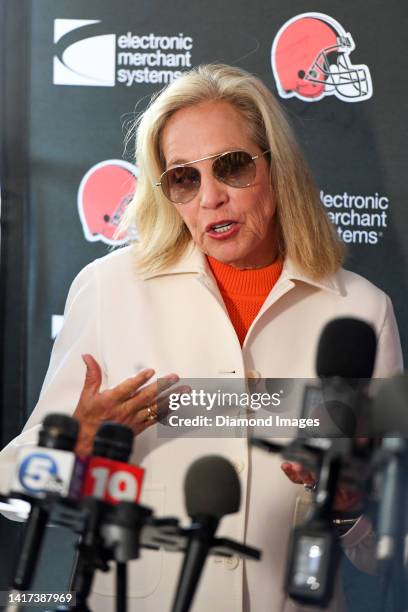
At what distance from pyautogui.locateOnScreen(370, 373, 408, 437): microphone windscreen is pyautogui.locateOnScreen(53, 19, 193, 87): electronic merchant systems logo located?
58.9 inches

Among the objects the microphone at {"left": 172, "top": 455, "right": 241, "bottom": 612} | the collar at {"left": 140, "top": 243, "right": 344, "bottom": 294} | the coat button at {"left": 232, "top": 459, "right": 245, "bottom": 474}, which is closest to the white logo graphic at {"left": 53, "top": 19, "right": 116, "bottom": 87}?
the collar at {"left": 140, "top": 243, "right": 344, "bottom": 294}

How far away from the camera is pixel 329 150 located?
7.41 ft

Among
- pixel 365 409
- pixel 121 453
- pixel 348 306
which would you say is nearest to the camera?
pixel 365 409

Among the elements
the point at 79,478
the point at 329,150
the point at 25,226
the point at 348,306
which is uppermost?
the point at 329,150

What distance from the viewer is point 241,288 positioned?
202 centimetres

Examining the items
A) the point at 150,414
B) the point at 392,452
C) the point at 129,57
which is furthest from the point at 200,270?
the point at 392,452

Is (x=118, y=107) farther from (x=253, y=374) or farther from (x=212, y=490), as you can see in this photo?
(x=212, y=490)

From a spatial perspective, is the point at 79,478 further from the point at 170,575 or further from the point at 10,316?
the point at 10,316

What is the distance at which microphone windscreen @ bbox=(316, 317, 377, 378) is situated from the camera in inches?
42.2

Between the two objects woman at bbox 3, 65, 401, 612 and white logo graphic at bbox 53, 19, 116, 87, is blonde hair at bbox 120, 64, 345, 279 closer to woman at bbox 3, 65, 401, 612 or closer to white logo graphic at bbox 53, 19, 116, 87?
woman at bbox 3, 65, 401, 612

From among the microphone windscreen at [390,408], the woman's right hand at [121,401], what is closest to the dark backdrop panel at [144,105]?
the woman's right hand at [121,401]

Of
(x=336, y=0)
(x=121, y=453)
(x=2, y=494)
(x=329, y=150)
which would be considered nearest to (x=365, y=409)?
(x=121, y=453)

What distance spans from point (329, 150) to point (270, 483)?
0.88 metres

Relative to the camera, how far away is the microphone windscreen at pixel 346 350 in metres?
1.07
